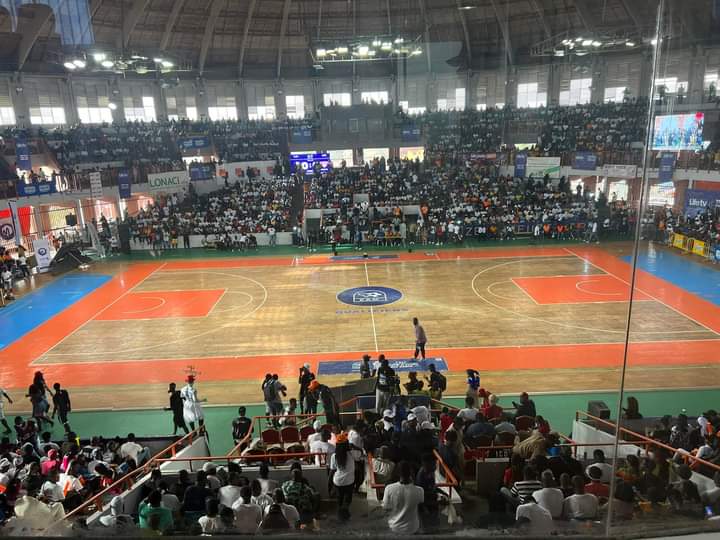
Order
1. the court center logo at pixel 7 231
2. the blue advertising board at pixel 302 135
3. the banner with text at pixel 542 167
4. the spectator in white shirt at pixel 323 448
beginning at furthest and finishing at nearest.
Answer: the blue advertising board at pixel 302 135 → the banner with text at pixel 542 167 → the court center logo at pixel 7 231 → the spectator in white shirt at pixel 323 448

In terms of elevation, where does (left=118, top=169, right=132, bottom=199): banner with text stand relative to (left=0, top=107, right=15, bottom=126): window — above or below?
below

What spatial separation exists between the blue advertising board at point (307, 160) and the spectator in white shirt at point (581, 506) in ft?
120

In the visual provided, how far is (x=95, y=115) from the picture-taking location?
38.0 m

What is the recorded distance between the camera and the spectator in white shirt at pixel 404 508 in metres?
2.84

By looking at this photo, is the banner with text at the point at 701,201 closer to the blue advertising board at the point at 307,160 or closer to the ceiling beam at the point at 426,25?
the ceiling beam at the point at 426,25

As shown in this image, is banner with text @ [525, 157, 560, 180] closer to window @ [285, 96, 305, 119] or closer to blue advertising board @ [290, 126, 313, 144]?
blue advertising board @ [290, 126, 313, 144]

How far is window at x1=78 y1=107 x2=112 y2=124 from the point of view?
122ft

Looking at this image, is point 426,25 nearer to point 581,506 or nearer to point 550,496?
point 550,496

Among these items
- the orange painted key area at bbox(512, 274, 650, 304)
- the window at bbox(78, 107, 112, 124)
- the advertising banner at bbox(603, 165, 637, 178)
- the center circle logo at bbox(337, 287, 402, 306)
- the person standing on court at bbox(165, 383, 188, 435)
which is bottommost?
the orange painted key area at bbox(512, 274, 650, 304)

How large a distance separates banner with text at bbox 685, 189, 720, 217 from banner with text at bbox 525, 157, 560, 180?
31.3 ft

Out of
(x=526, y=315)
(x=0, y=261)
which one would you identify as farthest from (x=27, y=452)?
(x=0, y=261)

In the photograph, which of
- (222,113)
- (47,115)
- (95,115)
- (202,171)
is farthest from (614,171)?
(47,115)

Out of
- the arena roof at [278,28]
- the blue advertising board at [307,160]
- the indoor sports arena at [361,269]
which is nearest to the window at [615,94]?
the indoor sports arena at [361,269]

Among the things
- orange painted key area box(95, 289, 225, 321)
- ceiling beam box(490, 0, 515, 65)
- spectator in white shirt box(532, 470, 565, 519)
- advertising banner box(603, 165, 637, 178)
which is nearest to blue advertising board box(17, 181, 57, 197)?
orange painted key area box(95, 289, 225, 321)
